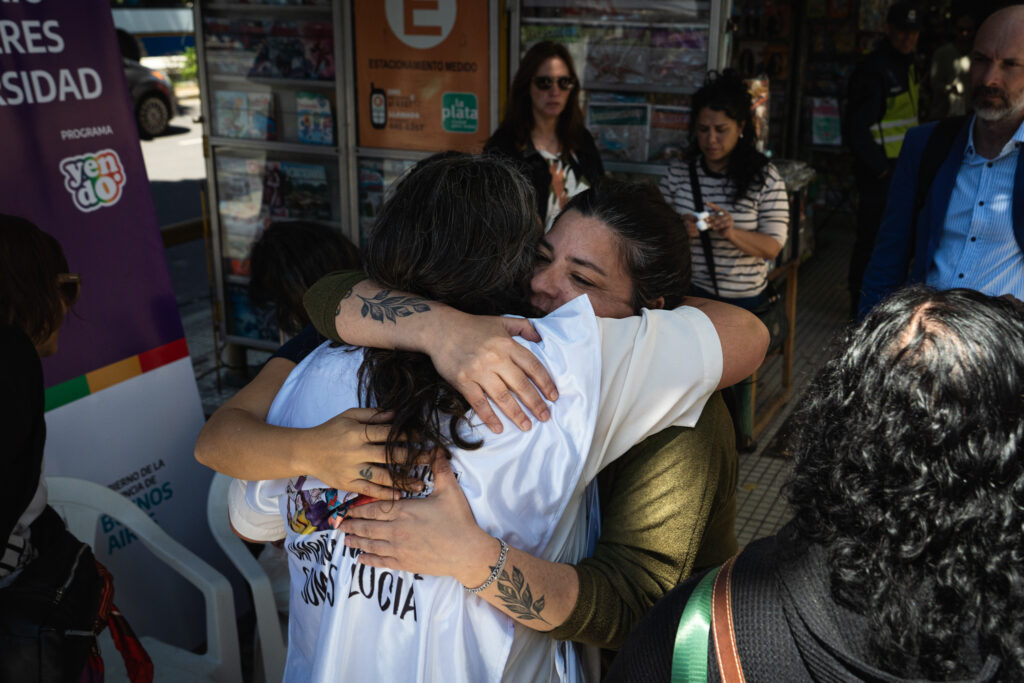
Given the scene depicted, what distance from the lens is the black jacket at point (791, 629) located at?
0.97 m

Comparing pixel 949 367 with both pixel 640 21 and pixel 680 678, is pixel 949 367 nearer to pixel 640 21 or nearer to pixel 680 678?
pixel 680 678

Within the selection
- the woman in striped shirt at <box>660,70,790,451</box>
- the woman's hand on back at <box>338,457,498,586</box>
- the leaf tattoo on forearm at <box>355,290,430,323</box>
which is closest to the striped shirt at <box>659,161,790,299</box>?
the woman in striped shirt at <box>660,70,790,451</box>

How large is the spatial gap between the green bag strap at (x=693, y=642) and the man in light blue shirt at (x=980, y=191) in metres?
1.97

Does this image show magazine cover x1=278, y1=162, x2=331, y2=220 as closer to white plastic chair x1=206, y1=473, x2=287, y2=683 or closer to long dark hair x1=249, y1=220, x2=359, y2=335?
long dark hair x1=249, y1=220, x2=359, y2=335

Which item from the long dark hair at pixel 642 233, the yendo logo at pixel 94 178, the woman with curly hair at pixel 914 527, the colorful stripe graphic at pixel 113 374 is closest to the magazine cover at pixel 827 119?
the colorful stripe graphic at pixel 113 374

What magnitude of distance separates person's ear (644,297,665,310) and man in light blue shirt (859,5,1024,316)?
1336 mm

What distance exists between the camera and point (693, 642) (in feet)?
3.46

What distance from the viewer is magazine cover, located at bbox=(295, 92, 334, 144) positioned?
15.8ft

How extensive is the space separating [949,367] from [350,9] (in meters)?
4.17

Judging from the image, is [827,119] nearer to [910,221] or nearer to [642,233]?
[910,221]

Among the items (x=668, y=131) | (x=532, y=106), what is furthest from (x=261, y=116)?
(x=668, y=131)

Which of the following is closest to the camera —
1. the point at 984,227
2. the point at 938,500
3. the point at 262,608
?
the point at 938,500

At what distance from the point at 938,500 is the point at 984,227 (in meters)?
Result: 2.22

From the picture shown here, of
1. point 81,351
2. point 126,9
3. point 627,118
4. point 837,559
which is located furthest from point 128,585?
point 126,9
